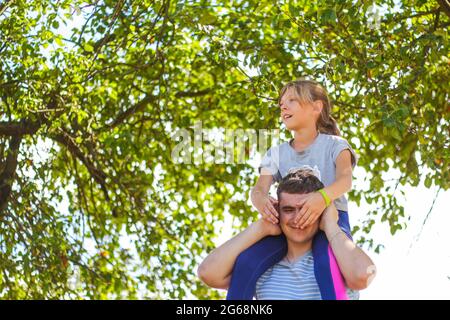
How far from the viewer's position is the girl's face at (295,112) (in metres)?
4.78

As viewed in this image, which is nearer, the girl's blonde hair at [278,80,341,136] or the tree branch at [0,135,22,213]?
the girl's blonde hair at [278,80,341,136]

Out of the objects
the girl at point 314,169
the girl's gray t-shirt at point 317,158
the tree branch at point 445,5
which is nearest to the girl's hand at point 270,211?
the girl at point 314,169

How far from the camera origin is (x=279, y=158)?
479 centimetres

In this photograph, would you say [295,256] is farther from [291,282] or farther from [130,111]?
[130,111]

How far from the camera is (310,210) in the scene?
13.6 ft

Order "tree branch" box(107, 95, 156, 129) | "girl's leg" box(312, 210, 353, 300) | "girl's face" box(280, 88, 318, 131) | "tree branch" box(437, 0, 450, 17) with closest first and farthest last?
"girl's leg" box(312, 210, 353, 300), "girl's face" box(280, 88, 318, 131), "tree branch" box(437, 0, 450, 17), "tree branch" box(107, 95, 156, 129)

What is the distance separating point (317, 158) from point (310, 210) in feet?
1.95

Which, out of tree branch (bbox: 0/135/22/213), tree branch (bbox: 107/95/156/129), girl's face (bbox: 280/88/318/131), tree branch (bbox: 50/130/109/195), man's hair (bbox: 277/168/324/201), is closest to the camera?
man's hair (bbox: 277/168/324/201)

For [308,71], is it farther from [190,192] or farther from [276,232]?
[276,232]

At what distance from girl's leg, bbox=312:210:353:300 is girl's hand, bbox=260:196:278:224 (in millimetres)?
236

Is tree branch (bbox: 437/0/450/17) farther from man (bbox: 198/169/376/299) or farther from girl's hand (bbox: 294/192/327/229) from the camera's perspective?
girl's hand (bbox: 294/192/327/229)

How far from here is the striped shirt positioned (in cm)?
402

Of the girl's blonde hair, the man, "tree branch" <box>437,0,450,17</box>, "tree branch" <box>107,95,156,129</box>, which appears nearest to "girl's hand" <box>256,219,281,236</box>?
the man

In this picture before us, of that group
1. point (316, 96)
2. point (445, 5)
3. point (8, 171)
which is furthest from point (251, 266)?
point (8, 171)
